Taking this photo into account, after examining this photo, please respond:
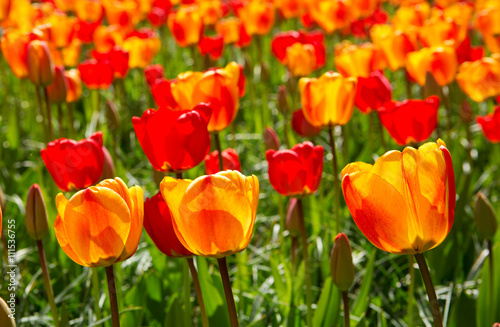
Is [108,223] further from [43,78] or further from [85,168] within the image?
[43,78]

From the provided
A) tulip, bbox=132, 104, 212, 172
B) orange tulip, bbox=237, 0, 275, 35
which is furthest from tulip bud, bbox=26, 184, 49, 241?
orange tulip, bbox=237, 0, 275, 35

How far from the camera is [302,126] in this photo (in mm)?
2809

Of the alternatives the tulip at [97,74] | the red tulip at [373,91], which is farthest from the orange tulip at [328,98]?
the tulip at [97,74]

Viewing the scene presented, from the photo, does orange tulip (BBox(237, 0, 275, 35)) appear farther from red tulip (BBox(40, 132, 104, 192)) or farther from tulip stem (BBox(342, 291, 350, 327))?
tulip stem (BBox(342, 291, 350, 327))

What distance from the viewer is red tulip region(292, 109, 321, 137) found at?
9.17ft

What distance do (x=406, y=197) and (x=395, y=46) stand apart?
248 centimetres

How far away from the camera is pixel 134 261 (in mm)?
2814

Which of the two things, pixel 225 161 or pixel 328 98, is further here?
pixel 328 98

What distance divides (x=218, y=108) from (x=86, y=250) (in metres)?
0.96

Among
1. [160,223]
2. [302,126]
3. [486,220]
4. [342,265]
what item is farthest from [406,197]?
[302,126]

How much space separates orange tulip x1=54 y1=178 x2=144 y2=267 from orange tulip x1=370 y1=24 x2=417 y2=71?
2.51 m

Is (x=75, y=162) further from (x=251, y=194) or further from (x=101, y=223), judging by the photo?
(x=251, y=194)

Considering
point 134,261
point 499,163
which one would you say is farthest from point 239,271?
point 499,163

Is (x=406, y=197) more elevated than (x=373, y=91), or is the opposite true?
(x=406, y=197)
